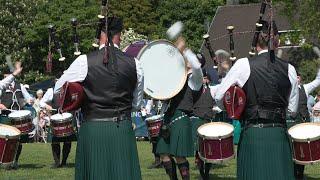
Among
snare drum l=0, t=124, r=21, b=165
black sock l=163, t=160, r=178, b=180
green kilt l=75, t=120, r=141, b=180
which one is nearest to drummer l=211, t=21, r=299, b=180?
green kilt l=75, t=120, r=141, b=180

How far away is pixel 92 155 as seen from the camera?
5.72m

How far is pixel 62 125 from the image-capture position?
36.5ft

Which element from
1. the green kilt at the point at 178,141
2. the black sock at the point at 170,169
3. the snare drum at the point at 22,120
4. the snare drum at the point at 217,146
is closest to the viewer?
the snare drum at the point at 217,146

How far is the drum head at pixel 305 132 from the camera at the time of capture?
253 inches

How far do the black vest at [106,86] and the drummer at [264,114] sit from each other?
857mm

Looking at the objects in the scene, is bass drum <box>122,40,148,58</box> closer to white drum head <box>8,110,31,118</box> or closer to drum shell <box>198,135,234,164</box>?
drum shell <box>198,135,234,164</box>

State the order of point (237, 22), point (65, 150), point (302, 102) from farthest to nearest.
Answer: point (237, 22), point (65, 150), point (302, 102)

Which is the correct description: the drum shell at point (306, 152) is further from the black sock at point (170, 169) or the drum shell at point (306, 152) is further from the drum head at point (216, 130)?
the black sock at point (170, 169)

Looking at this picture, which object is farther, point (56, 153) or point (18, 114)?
point (56, 153)

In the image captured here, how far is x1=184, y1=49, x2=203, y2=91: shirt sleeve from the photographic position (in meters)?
7.40

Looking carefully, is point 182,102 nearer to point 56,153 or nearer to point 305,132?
point 305,132

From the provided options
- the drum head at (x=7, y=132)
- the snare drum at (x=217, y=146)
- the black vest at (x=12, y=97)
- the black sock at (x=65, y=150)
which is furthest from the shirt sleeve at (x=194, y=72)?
the black vest at (x=12, y=97)

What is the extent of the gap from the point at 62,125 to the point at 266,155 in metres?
5.83

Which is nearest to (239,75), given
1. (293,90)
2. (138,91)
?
(293,90)
